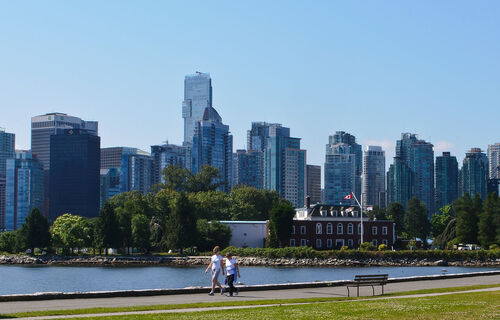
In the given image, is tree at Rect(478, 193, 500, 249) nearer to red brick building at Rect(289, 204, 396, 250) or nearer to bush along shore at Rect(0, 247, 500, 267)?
bush along shore at Rect(0, 247, 500, 267)

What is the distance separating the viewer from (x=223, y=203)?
149250mm

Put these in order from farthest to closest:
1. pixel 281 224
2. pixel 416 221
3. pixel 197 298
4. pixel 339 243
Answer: pixel 416 221 → pixel 339 243 → pixel 281 224 → pixel 197 298

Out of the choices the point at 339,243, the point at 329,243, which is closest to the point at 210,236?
the point at 329,243

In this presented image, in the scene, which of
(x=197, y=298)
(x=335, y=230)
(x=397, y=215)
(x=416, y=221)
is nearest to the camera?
(x=197, y=298)

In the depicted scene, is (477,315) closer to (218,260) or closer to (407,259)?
(218,260)

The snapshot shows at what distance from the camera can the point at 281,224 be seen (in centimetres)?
11338

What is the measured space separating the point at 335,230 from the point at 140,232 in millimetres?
30136

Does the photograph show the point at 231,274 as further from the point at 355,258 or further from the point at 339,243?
the point at 339,243

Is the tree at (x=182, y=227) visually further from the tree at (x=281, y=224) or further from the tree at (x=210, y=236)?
the tree at (x=281, y=224)

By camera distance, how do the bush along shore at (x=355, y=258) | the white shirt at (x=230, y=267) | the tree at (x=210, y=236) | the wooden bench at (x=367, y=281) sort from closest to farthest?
the wooden bench at (x=367, y=281), the white shirt at (x=230, y=267), the bush along shore at (x=355, y=258), the tree at (x=210, y=236)

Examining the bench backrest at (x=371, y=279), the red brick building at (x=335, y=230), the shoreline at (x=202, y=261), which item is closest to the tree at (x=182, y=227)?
the shoreline at (x=202, y=261)

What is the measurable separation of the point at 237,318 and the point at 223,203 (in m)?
128

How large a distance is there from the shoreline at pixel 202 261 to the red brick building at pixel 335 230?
1282 cm

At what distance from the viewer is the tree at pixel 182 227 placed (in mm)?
113438
